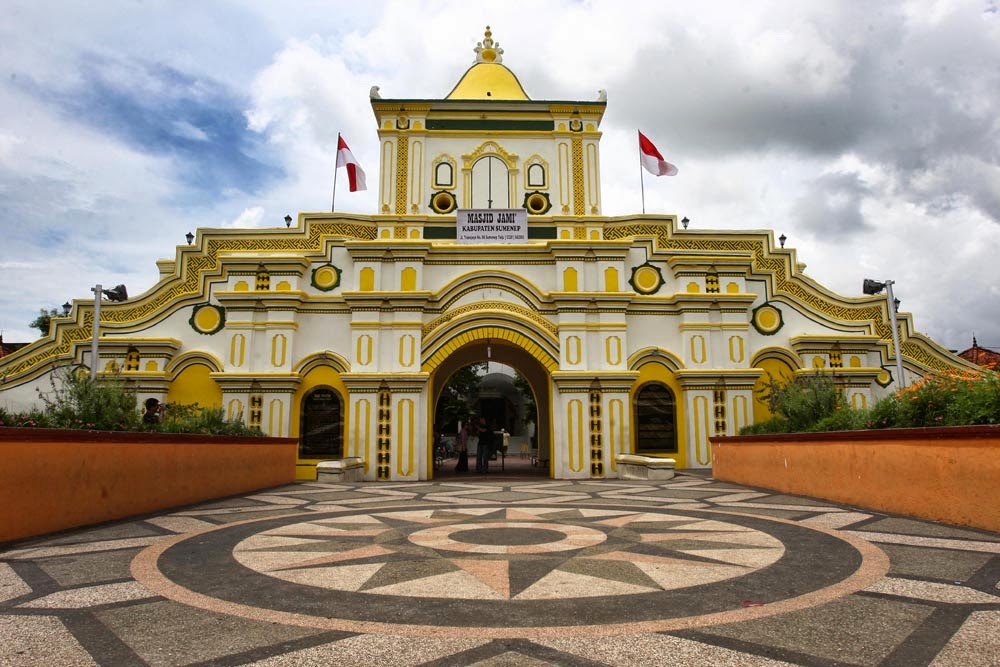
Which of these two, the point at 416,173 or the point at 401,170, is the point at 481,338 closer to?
the point at 416,173

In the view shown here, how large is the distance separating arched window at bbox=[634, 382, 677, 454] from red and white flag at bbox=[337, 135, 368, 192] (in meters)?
11.3

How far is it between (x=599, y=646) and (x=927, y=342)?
72.6 ft

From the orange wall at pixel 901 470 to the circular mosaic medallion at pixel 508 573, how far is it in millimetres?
1756

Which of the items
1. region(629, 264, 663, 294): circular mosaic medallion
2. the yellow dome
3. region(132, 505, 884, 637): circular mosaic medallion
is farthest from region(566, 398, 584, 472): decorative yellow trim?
the yellow dome

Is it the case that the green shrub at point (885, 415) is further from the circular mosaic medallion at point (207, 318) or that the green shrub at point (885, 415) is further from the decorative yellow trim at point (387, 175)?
the circular mosaic medallion at point (207, 318)

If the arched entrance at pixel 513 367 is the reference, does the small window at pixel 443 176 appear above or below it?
above

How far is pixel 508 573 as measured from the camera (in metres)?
5.58

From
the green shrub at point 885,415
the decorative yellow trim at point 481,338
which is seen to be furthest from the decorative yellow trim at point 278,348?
the green shrub at point 885,415

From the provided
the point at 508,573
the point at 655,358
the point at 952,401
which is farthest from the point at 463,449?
the point at 508,573

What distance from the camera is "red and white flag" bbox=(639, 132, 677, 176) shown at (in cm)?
2141

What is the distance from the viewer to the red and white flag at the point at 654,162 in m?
21.4

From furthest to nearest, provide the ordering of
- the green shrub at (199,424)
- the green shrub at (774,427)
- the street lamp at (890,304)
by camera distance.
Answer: the street lamp at (890,304) → the green shrub at (774,427) → the green shrub at (199,424)

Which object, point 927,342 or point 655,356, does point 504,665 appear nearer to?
point 655,356

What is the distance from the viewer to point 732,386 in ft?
63.4
